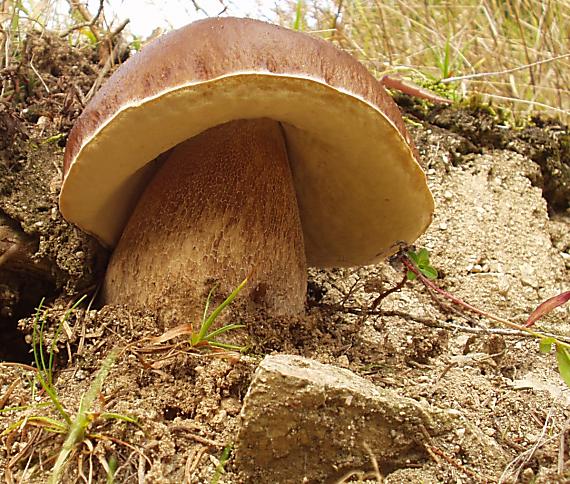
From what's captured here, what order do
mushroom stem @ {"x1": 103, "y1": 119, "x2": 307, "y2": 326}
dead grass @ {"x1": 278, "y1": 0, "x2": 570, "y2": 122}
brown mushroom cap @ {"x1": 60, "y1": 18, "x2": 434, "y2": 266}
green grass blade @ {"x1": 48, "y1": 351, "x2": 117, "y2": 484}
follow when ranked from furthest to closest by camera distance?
dead grass @ {"x1": 278, "y1": 0, "x2": 570, "y2": 122}, mushroom stem @ {"x1": 103, "y1": 119, "x2": 307, "y2": 326}, brown mushroom cap @ {"x1": 60, "y1": 18, "x2": 434, "y2": 266}, green grass blade @ {"x1": 48, "y1": 351, "x2": 117, "y2": 484}

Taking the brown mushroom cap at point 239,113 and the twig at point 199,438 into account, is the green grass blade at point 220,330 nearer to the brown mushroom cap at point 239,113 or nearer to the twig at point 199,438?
the twig at point 199,438

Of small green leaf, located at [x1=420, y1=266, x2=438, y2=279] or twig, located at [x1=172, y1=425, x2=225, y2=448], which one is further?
small green leaf, located at [x1=420, y1=266, x2=438, y2=279]

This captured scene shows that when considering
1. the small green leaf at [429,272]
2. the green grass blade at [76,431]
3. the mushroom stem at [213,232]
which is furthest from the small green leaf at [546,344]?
the green grass blade at [76,431]

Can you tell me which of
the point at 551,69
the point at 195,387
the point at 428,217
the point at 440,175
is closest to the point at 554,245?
the point at 440,175

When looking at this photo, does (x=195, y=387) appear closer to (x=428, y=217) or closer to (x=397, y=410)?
(x=397, y=410)

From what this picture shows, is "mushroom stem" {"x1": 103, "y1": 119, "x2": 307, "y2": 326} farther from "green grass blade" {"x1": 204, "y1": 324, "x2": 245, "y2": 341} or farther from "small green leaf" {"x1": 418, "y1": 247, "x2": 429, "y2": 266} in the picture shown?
"small green leaf" {"x1": 418, "y1": 247, "x2": 429, "y2": 266}

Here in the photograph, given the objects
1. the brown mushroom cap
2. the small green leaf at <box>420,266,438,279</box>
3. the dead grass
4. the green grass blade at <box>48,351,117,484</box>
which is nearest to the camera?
the green grass blade at <box>48,351,117,484</box>

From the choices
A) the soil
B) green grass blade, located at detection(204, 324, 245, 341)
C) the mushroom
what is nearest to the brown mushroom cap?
the mushroom

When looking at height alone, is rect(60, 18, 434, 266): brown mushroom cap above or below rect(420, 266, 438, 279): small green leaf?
above
